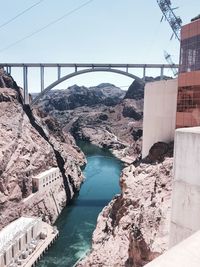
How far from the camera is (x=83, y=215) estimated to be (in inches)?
1939

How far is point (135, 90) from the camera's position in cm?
14838

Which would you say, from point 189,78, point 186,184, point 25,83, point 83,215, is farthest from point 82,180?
point 186,184

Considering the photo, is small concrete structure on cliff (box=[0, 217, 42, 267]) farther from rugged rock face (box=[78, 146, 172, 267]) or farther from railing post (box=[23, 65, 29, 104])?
railing post (box=[23, 65, 29, 104])

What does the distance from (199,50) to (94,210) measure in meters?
34.3

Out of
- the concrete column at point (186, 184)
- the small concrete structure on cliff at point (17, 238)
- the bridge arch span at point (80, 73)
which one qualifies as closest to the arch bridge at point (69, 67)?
the bridge arch span at point (80, 73)

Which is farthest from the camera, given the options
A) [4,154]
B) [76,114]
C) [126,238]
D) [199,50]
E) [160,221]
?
[76,114]

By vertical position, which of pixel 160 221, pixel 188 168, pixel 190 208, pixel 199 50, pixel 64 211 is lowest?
pixel 64 211

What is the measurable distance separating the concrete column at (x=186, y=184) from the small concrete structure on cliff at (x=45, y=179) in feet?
134

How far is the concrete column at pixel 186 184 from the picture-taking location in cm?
889

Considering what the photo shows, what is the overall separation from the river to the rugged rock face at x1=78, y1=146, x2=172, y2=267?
43.3 feet

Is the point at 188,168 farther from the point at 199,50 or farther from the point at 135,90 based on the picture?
the point at 135,90

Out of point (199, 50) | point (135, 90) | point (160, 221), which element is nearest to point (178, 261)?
point (160, 221)

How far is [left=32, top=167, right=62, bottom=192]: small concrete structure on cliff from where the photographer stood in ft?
161

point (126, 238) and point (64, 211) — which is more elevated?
point (126, 238)
